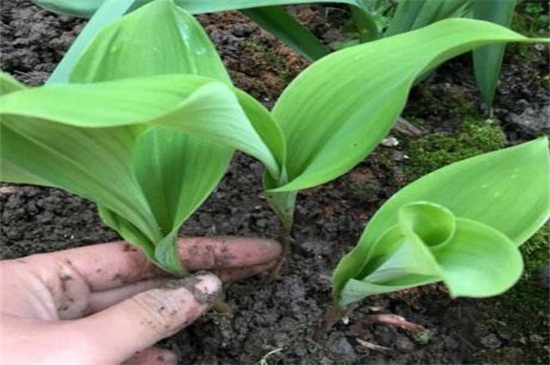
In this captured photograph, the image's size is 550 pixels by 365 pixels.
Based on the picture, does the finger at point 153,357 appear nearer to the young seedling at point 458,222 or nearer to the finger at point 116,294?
the finger at point 116,294

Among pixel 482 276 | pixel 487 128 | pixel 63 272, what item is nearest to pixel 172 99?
pixel 482 276

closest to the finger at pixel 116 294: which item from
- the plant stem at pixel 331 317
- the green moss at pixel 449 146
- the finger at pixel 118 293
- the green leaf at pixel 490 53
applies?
the finger at pixel 118 293

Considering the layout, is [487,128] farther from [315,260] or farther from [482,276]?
[482,276]

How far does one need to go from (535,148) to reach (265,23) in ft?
1.63

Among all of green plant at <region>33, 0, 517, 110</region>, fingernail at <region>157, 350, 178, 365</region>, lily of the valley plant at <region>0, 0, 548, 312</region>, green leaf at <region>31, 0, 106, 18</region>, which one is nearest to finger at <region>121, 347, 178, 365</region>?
fingernail at <region>157, 350, 178, 365</region>

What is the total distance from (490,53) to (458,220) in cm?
56

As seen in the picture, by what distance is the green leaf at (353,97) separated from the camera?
74cm

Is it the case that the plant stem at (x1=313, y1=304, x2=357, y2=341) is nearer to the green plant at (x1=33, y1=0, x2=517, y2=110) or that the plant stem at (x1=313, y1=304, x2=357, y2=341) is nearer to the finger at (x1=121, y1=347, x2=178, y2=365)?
the finger at (x1=121, y1=347, x2=178, y2=365)

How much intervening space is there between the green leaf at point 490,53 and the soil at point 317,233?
64 millimetres

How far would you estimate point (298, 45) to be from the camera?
1.18 metres

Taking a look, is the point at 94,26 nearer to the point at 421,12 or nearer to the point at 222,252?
the point at 222,252

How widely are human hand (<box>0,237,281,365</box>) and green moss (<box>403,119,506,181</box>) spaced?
274 millimetres

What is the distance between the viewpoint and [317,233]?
109 cm

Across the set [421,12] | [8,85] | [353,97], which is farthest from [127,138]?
[421,12]
